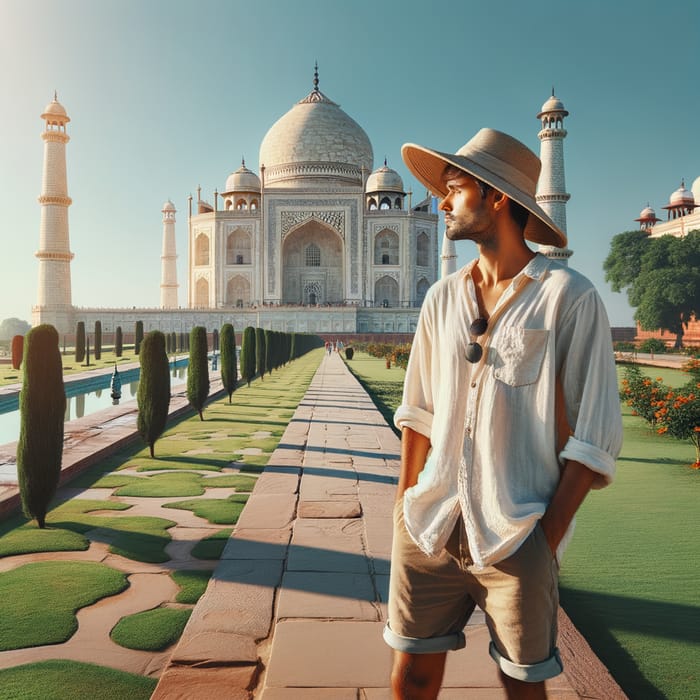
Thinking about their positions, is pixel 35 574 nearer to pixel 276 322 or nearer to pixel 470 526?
pixel 470 526

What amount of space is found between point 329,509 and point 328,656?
4.84 feet

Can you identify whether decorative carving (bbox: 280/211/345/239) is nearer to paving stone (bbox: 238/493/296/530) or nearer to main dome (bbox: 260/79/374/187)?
main dome (bbox: 260/79/374/187)

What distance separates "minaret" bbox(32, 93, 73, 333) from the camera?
87.2ft

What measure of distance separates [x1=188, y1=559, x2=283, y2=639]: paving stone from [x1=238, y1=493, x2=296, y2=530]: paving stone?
466 mm

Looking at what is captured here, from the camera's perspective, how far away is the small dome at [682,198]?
105 feet

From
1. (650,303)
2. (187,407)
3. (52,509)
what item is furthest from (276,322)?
(52,509)

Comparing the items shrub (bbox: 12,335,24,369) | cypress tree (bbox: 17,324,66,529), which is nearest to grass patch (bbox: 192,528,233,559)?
cypress tree (bbox: 17,324,66,529)

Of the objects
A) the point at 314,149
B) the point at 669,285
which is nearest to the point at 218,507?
the point at 669,285

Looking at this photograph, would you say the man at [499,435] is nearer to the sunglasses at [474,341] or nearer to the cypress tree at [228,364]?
the sunglasses at [474,341]

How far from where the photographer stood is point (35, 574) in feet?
7.69

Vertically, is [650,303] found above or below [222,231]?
below

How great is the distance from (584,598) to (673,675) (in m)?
0.53

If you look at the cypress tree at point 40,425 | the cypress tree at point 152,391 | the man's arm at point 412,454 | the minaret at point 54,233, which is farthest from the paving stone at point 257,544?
the minaret at point 54,233

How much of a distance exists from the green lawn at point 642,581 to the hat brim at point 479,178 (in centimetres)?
116
